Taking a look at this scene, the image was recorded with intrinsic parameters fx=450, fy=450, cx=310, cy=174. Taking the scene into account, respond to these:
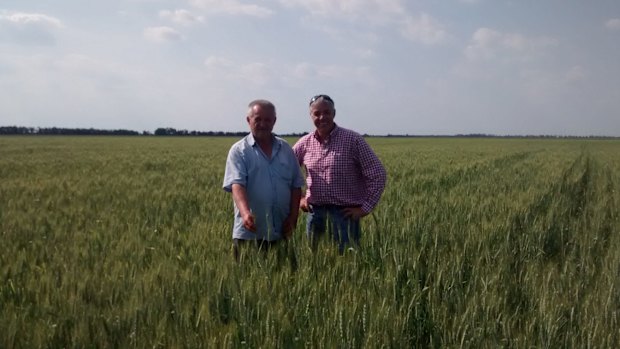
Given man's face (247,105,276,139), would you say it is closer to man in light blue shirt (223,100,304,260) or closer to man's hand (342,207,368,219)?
man in light blue shirt (223,100,304,260)

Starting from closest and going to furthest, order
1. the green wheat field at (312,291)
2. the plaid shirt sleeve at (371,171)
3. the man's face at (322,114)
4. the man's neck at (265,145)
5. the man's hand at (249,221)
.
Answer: the green wheat field at (312,291) < the man's hand at (249,221) < the man's neck at (265,145) < the man's face at (322,114) < the plaid shirt sleeve at (371,171)

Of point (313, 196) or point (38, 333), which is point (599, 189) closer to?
point (313, 196)

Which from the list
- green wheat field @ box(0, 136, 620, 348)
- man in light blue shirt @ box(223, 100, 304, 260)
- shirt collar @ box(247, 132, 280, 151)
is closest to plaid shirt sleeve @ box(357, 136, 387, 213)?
green wheat field @ box(0, 136, 620, 348)

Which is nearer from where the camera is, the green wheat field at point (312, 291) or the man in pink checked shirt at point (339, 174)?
the green wheat field at point (312, 291)

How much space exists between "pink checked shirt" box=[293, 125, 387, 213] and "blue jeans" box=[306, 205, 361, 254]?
0.08 m

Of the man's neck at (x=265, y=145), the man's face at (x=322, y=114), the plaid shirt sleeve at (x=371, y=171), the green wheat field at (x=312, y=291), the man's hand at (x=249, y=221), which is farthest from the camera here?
the plaid shirt sleeve at (x=371, y=171)

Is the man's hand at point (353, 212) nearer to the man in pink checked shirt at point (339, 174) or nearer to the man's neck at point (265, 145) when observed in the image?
Answer: the man in pink checked shirt at point (339, 174)

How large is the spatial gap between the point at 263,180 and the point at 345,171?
0.66 metres

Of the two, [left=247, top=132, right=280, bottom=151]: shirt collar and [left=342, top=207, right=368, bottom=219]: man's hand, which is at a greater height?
[left=247, top=132, right=280, bottom=151]: shirt collar

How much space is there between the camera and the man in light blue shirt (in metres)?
2.92

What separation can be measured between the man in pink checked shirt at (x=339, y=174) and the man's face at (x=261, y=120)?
0.42 m

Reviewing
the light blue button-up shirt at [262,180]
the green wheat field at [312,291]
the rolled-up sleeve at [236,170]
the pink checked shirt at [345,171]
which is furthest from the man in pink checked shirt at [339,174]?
the rolled-up sleeve at [236,170]

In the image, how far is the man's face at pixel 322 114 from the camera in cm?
320

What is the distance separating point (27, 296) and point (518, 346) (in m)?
2.63
